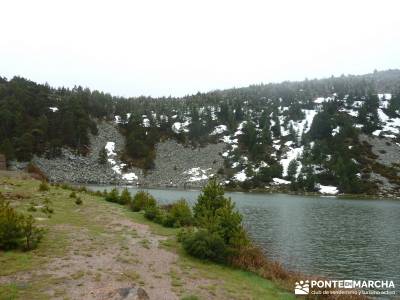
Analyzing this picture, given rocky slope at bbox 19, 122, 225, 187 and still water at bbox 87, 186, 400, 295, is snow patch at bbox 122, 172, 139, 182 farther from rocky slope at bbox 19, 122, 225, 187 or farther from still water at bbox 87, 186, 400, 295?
still water at bbox 87, 186, 400, 295

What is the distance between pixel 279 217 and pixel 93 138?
129 m

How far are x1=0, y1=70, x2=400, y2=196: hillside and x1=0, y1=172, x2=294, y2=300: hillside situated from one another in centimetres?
10976

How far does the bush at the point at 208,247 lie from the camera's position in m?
21.6

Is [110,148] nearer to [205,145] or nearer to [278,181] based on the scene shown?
[205,145]

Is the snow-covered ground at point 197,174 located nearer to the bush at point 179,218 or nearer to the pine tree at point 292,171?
the pine tree at point 292,171

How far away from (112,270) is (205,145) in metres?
158

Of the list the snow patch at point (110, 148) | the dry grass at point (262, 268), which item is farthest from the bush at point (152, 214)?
the snow patch at point (110, 148)

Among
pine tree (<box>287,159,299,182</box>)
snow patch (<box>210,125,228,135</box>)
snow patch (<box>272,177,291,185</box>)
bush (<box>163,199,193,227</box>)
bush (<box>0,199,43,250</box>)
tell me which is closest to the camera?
bush (<box>0,199,43,250</box>)

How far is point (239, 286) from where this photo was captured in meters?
17.6

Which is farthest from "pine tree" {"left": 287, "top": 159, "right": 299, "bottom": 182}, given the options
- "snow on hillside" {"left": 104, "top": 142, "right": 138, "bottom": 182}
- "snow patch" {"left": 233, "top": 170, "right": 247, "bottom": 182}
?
"snow on hillside" {"left": 104, "top": 142, "right": 138, "bottom": 182}

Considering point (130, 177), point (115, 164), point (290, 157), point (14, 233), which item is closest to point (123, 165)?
point (115, 164)

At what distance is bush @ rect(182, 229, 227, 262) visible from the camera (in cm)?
2158

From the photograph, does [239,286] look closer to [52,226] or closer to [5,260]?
[5,260]

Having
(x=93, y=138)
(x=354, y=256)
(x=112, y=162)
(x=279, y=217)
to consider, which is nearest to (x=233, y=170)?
(x=112, y=162)
